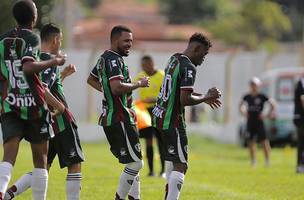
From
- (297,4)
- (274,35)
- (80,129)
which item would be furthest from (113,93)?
(297,4)

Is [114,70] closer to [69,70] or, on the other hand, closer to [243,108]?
[69,70]

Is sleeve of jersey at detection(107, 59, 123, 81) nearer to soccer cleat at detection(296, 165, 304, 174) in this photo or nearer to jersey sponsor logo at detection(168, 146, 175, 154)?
jersey sponsor logo at detection(168, 146, 175, 154)

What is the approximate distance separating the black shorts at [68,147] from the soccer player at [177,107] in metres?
0.98

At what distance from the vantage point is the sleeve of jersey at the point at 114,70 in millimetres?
10328

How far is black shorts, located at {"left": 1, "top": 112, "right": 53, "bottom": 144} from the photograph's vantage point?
30.3 feet

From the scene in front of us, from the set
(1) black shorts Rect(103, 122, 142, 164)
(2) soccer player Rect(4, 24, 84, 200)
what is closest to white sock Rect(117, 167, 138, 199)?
(1) black shorts Rect(103, 122, 142, 164)

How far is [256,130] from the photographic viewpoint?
22500 mm

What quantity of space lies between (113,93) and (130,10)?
101667 mm

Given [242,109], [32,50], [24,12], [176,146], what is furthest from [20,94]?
[242,109]

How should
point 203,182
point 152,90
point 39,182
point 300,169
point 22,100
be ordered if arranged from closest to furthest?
1. point 22,100
2. point 39,182
3. point 203,182
4. point 152,90
5. point 300,169

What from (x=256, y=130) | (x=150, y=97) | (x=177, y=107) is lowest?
(x=256, y=130)

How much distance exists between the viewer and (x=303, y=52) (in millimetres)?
36062

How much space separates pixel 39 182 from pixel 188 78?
2007 millimetres

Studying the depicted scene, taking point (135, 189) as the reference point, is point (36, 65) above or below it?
above
